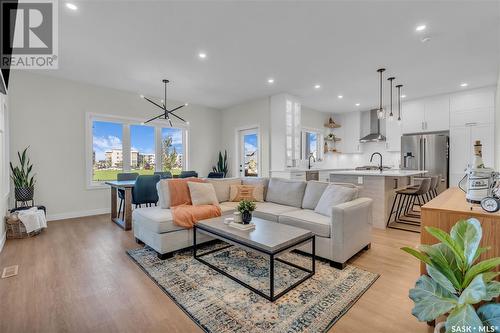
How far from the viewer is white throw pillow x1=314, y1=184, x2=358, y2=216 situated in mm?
2863

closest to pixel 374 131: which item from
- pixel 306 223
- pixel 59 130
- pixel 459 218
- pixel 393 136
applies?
pixel 393 136

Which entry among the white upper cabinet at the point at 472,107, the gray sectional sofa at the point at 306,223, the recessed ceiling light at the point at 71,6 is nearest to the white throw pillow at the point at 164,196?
the gray sectional sofa at the point at 306,223

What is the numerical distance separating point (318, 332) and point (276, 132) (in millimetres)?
4712

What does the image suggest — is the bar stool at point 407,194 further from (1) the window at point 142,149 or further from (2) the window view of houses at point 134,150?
(1) the window at point 142,149

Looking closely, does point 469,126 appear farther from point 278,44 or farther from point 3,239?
point 3,239

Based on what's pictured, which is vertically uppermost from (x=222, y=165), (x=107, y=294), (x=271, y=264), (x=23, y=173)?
(x=222, y=165)

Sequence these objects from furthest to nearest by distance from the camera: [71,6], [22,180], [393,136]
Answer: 1. [393,136]
2. [22,180]
3. [71,6]

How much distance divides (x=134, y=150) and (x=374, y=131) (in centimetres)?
683

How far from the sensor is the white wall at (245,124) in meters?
6.10

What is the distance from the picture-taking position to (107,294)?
2027 millimetres

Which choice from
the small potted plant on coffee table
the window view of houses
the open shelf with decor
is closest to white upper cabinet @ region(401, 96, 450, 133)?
the open shelf with decor

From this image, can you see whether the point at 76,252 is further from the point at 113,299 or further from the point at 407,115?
the point at 407,115

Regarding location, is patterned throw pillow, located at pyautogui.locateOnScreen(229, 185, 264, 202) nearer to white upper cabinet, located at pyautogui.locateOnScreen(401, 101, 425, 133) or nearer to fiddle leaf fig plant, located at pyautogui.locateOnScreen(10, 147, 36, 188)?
fiddle leaf fig plant, located at pyautogui.locateOnScreen(10, 147, 36, 188)

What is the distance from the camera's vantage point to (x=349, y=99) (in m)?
6.25
